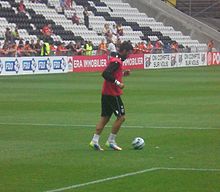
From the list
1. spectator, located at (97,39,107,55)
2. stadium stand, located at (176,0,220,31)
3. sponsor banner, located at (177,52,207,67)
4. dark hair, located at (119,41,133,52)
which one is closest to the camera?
dark hair, located at (119,41,133,52)

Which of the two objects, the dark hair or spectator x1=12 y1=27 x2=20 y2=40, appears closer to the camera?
the dark hair

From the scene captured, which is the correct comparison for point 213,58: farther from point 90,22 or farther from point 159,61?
point 90,22

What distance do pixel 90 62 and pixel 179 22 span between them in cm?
2278

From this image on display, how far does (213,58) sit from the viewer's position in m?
65.9

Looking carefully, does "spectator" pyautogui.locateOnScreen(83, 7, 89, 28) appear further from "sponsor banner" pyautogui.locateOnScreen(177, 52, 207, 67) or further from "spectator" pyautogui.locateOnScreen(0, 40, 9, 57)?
"spectator" pyautogui.locateOnScreen(0, 40, 9, 57)

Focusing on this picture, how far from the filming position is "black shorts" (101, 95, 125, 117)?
49.6 ft

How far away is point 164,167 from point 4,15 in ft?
137

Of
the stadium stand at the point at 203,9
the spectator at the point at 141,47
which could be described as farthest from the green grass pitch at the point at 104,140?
the stadium stand at the point at 203,9

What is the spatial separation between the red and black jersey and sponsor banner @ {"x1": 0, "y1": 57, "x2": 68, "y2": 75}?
27.5 meters

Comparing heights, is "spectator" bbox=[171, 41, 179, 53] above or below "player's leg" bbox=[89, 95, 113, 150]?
below

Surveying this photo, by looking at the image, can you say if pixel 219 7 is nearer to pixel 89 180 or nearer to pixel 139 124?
pixel 139 124

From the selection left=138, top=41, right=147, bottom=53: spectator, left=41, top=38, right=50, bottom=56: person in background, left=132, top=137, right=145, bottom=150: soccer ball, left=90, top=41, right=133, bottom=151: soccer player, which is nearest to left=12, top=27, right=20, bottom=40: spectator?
left=41, top=38, right=50, bottom=56: person in background

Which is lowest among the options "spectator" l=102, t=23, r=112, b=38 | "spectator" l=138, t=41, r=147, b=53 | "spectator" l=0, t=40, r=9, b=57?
"spectator" l=138, t=41, r=147, b=53

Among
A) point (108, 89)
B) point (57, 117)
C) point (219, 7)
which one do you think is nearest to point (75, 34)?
point (219, 7)
